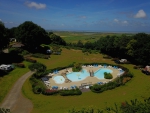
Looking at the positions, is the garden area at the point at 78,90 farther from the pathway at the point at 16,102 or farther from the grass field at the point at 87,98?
the pathway at the point at 16,102

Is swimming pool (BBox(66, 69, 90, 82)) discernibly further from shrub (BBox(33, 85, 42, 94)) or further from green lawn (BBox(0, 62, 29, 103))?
green lawn (BBox(0, 62, 29, 103))

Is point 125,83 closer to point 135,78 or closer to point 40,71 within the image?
point 135,78

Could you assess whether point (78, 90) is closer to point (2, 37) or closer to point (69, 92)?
point (69, 92)

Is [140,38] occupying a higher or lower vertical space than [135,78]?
higher

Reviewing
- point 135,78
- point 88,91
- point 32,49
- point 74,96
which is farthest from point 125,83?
point 32,49

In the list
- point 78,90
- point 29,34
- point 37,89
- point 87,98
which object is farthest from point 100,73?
point 29,34

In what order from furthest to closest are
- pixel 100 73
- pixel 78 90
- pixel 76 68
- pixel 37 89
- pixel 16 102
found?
pixel 76 68, pixel 100 73, pixel 37 89, pixel 78 90, pixel 16 102
